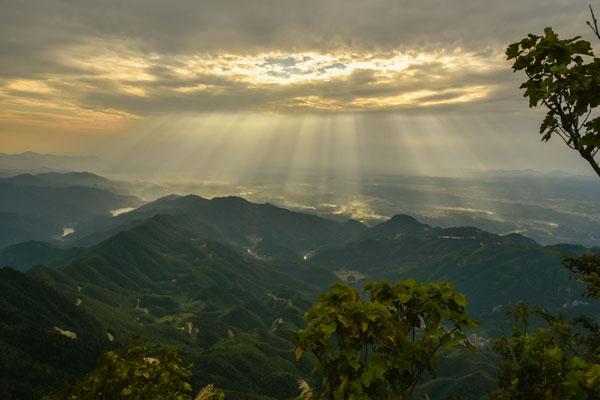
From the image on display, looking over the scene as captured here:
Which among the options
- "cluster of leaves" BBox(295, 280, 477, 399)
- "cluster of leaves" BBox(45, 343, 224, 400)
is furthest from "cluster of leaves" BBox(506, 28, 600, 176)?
"cluster of leaves" BBox(45, 343, 224, 400)

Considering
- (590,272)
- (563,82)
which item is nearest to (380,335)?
(563,82)

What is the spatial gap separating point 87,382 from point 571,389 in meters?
16.5

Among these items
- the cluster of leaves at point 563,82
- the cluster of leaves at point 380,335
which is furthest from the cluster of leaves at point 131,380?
the cluster of leaves at point 563,82

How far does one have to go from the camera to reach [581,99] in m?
10.5

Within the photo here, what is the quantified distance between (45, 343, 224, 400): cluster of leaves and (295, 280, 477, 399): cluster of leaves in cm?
544

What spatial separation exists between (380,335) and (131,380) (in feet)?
35.7

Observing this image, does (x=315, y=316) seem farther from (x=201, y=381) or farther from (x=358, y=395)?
(x=201, y=381)

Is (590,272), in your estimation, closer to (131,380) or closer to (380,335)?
(380,335)

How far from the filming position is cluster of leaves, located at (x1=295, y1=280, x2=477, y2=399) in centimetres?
1001

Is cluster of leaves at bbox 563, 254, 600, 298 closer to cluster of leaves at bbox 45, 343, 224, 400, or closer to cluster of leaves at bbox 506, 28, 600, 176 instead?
cluster of leaves at bbox 506, 28, 600, 176

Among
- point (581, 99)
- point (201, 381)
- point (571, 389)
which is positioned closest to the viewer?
point (571, 389)

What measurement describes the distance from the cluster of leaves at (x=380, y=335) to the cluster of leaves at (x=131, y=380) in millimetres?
5436

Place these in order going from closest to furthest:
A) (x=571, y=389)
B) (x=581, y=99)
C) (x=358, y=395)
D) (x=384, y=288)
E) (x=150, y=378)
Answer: (x=571, y=389) → (x=358, y=395) → (x=581, y=99) → (x=384, y=288) → (x=150, y=378)

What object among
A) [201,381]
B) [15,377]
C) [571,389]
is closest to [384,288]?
[571,389]
